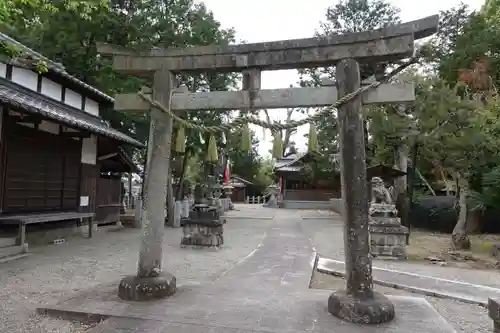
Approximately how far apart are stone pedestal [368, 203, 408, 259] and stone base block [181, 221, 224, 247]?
4.57 meters

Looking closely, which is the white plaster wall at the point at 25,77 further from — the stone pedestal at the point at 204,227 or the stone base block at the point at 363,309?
the stone base block at the point at 363,309

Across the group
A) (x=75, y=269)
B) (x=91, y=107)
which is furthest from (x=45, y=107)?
(x=75, y=269)

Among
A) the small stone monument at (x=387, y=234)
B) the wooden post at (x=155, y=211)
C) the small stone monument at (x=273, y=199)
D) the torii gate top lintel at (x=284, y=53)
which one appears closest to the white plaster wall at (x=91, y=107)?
the torii gate top lintel at (x=284, y=53)

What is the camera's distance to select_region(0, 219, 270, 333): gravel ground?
490cm

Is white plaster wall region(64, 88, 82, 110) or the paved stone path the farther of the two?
white plaster wall region(64, 88, 82, 110)

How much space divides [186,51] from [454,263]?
8992 mm

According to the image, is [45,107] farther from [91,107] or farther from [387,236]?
[387,236]

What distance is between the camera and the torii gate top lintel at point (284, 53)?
4.85 meters

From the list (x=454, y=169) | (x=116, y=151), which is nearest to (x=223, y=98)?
(x=454, y=169)

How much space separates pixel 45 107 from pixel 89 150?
3815 millimetres

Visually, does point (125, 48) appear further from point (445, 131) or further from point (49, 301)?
point (445, 131)

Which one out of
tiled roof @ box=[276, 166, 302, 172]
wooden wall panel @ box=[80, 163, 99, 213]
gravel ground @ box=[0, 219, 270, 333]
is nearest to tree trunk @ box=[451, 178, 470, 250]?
gravel ground @ box=[0, 219, 270, 333]

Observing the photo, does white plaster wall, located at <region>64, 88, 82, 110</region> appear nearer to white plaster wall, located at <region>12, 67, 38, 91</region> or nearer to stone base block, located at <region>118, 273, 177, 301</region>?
white plaster wall, located at <region>12, 67, 38, 91</region>

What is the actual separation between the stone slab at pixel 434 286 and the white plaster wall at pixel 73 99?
1082cm
